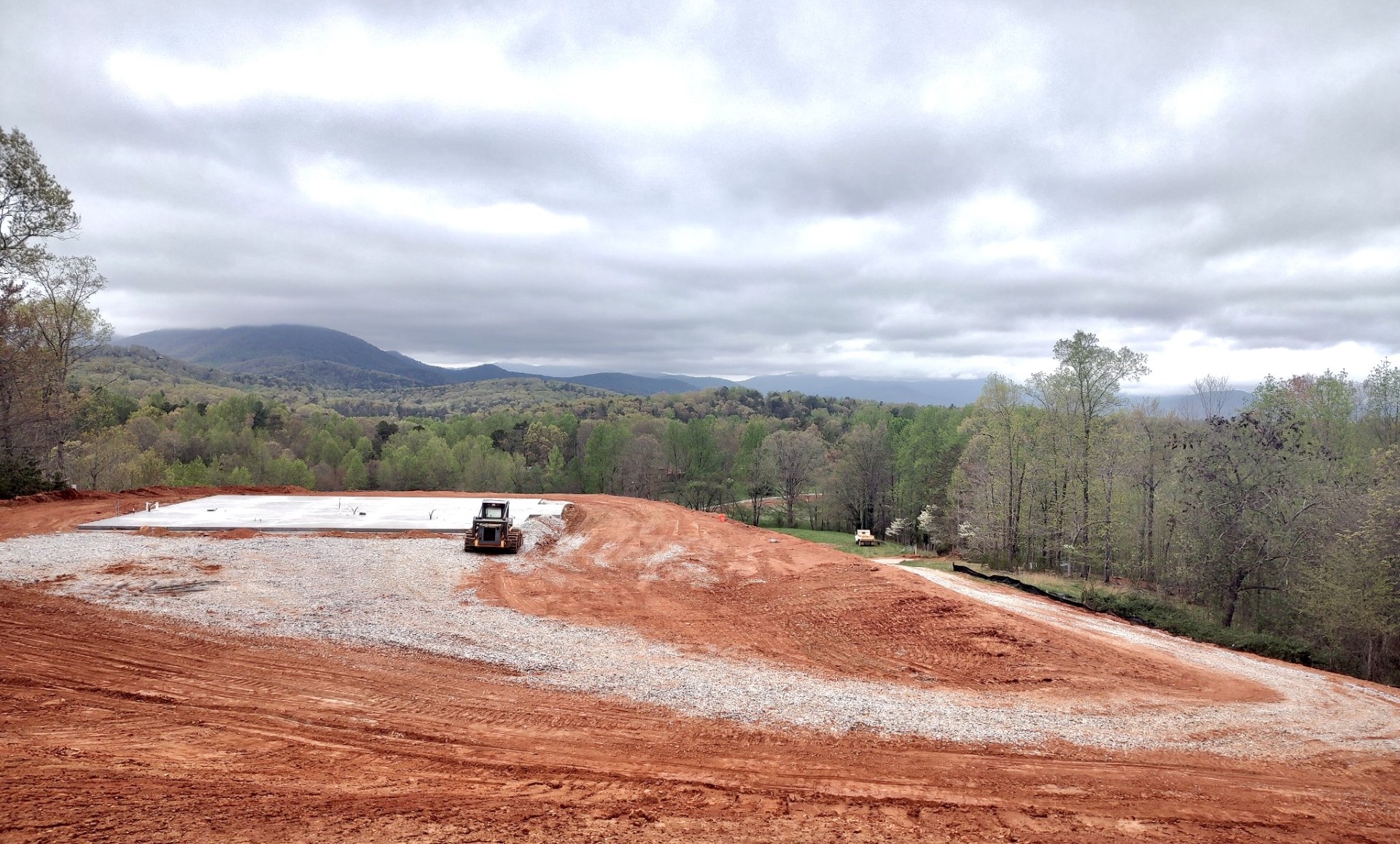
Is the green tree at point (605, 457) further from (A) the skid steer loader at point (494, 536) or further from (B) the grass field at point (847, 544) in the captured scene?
(A) the skid steer loader at point (494, 536)

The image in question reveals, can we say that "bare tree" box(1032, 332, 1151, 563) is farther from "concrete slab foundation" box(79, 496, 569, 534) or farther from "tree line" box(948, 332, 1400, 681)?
"concrete slab foundation" box(79, 496, 569, 534)

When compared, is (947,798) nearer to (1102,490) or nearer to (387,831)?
(387,831)

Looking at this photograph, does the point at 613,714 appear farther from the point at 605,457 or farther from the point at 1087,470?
the point at 605,457

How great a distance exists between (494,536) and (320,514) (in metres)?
8.83

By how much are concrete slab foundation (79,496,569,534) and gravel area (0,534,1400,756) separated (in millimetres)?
2175

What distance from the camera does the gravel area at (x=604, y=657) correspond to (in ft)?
34.5

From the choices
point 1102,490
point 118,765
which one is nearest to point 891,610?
point 118,765

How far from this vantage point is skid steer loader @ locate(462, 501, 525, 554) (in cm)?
2102

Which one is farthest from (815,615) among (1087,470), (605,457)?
(605,457)

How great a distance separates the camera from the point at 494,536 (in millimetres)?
21266

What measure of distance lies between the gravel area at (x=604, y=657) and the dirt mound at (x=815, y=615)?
3.02ft

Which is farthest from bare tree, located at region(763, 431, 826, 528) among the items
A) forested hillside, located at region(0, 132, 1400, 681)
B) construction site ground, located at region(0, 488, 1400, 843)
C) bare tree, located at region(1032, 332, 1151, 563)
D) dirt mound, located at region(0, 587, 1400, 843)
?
dirt mound, located at region(0, 587, 1400, 843)

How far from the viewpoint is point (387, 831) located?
6.18 m

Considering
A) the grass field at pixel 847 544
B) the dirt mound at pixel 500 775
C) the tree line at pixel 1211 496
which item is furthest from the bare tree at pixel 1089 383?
the dirt mound at pixel 500 775
